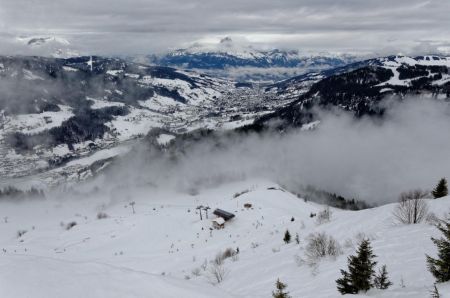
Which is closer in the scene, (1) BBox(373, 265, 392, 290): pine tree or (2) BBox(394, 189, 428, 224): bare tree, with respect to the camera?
(1) BBox(373, 265, 392, 290): pine tree

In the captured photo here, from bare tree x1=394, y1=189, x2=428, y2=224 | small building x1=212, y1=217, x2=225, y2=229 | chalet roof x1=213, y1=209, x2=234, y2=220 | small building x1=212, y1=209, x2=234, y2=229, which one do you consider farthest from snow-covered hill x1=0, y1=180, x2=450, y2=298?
chalet roof x1=213, y1=209, x2=234, y2=220

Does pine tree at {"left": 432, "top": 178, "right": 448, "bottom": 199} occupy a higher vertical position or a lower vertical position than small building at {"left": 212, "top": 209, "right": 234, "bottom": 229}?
higher

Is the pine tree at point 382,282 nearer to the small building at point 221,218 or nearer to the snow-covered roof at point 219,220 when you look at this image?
the small building at point 221,218

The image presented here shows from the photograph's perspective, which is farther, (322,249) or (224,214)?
(224,214)

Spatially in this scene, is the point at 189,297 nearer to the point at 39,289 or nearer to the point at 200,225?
the point at 39,289

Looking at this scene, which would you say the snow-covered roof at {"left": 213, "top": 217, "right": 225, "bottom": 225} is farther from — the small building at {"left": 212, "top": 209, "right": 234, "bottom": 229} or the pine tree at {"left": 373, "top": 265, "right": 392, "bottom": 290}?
the pine tree at {"left": 373, "top": 265, "right": 392, "bottom": 290}

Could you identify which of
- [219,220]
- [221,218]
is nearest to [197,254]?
[219,220]

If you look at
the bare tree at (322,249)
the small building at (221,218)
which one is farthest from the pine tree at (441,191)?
the small building at (221,218)

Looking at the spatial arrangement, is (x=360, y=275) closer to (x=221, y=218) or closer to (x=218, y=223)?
(x=218, y=223)

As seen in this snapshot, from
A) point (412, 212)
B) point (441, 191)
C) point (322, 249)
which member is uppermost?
point (412, 212)
